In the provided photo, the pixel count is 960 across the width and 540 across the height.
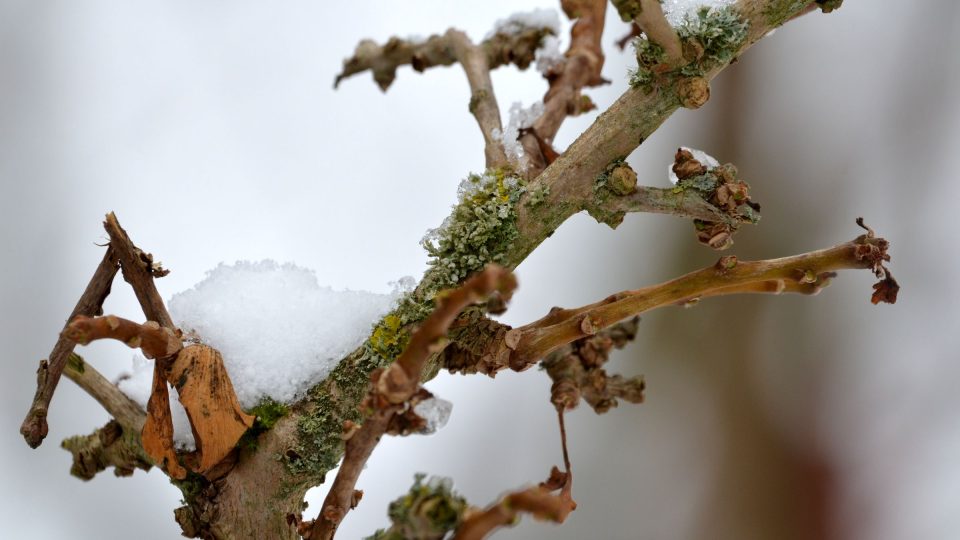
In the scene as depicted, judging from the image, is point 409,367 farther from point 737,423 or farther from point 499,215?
point 737,423

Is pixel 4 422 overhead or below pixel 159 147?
below

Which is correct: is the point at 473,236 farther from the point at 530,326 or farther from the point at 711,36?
the point at 711,36

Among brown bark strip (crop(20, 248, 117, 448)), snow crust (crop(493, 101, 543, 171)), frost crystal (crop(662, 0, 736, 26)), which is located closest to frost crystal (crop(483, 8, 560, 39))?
snow crust (crop(493, 101, 543, 171))

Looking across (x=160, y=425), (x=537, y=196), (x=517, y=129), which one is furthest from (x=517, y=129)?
(x=160, y=425)

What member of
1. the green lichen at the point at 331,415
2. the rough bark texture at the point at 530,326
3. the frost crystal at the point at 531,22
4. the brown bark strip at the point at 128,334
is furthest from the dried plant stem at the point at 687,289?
→ the frost crystal at the point at 531,22

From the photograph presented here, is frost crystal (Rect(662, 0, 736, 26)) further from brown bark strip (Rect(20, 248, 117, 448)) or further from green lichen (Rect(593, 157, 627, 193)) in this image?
brown bark strip (Rect(20, 248, 117, 448))

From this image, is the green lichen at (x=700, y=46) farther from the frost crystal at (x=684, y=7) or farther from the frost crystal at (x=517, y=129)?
the frost crystal at (x=517, y=129)

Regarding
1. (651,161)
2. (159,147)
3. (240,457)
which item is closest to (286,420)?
(240,457)
